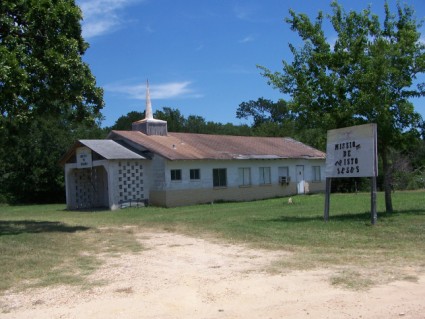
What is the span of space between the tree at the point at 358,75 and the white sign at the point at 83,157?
1423 cm

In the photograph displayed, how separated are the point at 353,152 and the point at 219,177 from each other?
1641 cm

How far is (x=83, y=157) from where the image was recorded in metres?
27.7

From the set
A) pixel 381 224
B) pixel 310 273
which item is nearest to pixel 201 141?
→ pixel 381 224

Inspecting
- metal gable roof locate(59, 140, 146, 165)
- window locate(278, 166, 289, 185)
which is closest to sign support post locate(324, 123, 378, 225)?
metal gable roof locate(59, 140, 146, 165)

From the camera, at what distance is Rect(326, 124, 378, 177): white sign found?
13688 millimetres

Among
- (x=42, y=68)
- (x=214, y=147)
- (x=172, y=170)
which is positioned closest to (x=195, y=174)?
(x=172, y=170)

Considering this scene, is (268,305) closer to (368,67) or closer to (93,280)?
(93,280)

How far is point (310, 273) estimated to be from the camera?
26.1 ft

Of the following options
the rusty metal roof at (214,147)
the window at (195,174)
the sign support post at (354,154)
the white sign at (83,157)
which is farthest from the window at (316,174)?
the sign support post at (354,154)

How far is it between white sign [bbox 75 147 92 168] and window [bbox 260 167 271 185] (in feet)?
37.7

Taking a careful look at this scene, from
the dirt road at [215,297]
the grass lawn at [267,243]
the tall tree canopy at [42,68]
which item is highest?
the tall tree canopy at [42,68]

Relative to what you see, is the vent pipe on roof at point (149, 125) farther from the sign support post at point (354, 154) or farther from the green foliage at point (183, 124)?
the green foliage at point (183, 124)

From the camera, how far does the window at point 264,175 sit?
108ft

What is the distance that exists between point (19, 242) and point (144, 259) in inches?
171
